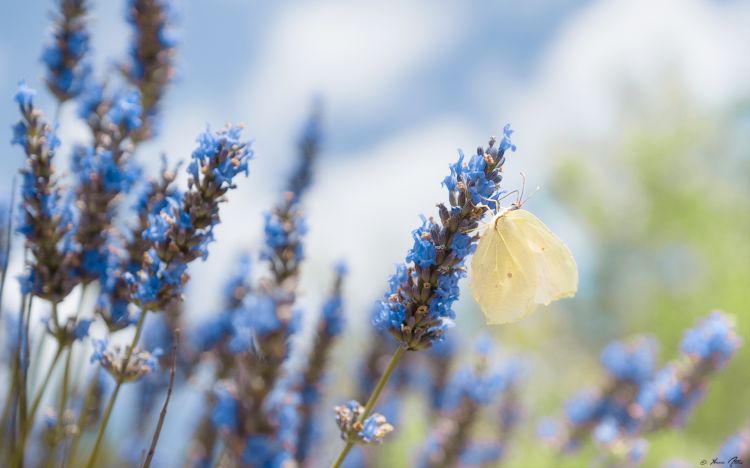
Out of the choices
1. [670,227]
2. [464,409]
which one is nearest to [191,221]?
[464,409]

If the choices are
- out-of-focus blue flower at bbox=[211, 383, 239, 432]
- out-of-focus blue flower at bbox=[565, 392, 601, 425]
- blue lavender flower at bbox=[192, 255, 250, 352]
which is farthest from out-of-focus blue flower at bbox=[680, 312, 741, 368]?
out-of-focus blue flower at bbox=[211, 383, 239, 432]

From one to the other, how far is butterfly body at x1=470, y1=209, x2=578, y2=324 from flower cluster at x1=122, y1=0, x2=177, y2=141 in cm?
133

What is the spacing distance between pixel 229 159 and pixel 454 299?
586 millimetres

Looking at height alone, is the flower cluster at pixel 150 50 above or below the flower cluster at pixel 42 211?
above

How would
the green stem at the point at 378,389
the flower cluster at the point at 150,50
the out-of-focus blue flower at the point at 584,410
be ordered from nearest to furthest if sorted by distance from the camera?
the green stem at the point at 378,389
the flower cluster at the point at 150,50
the out-of-focus blue flower at the point at 584,410

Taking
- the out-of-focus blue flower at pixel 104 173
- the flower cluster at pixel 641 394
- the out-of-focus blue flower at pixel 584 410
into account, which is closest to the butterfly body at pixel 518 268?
the out-of-focus blue flower at pixel 104 173

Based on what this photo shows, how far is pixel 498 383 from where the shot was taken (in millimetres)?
3332

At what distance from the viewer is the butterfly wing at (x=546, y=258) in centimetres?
209

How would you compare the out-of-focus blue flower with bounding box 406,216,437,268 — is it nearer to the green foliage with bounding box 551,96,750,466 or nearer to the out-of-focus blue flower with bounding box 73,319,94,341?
the out-of-focus blue flower with bounding box 73,319,94,341

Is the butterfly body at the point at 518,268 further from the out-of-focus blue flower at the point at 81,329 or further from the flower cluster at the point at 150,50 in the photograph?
the flower cluster at the point at 150,50

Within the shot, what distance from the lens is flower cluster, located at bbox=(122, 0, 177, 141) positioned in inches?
102

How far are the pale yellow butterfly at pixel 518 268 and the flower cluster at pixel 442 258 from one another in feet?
1.43

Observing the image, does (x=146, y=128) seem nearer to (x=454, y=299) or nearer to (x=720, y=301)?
(x=454, y=299)

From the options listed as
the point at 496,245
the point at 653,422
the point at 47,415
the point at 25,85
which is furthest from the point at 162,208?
the point at 653,422
